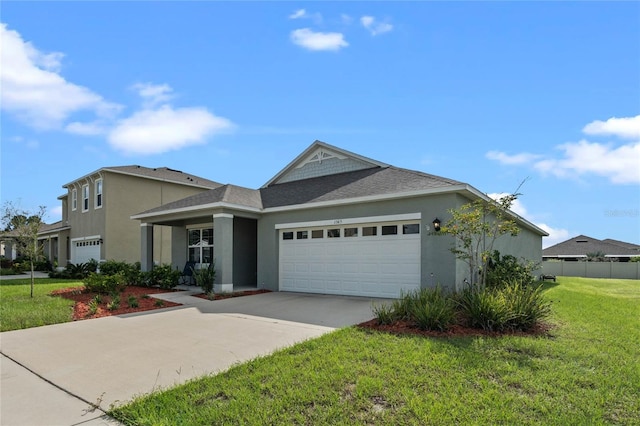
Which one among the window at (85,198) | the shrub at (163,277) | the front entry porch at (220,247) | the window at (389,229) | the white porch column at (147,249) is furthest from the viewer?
the window at (85,198)

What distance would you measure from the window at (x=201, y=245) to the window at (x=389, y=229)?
8904 millimetres

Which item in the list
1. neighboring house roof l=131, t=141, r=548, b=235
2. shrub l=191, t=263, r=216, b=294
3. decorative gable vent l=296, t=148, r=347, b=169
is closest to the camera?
neighboring house roof l=131, t=141, r=548, b=235

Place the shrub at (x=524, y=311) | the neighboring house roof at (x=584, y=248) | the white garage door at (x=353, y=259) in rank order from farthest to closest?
the neighboring house roof at (x=584, y=248), the white garage door at (x=353, y=259), the shrub at (x=524, y=311)

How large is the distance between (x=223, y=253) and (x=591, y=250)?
Result: 3973cm

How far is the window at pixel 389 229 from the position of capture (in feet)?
37.0

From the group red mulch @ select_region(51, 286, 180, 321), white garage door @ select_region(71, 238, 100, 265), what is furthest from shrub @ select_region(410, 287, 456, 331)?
white garage door @ select_region(71, 238, 100, 265)

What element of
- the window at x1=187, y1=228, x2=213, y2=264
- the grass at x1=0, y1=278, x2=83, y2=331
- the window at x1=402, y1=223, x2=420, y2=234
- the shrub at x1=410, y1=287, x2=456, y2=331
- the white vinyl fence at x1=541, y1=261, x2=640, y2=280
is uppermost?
the window at x1=402, y1=223, x2=420, y2=234

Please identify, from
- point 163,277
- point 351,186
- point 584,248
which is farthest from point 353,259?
point 584,248

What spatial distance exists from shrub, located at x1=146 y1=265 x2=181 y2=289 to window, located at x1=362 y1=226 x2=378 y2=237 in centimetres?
804

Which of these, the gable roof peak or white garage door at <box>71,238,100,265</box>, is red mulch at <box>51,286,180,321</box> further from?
white garage door at <box>71,238,100,265</box>

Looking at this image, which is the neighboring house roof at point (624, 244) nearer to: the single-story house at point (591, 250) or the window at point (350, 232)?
the single-story house at point (591, 250)

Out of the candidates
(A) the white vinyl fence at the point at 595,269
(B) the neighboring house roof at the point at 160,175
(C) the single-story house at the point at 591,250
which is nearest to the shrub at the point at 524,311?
(B) the neighboring house roof at the point at 160,175

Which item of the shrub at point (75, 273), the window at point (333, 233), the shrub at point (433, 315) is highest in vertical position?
the window at point (333, 233)

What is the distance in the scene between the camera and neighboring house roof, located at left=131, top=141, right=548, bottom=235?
1109cm
